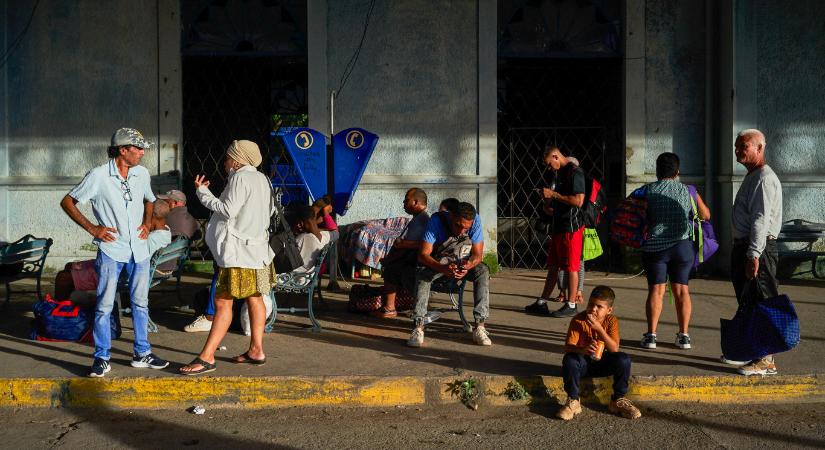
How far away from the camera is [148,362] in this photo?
5867 mm

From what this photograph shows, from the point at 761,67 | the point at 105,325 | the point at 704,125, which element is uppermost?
the point at 761,67

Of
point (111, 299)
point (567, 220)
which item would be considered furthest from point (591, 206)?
point (111, 299)

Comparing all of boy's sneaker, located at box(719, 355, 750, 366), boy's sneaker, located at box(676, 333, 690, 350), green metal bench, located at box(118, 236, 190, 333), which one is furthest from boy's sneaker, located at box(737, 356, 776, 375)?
green metal bench, located at box(118, 236, 190, 333)

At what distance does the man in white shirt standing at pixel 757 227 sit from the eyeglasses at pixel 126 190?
4218 mm

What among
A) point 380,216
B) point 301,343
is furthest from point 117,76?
point 301,343

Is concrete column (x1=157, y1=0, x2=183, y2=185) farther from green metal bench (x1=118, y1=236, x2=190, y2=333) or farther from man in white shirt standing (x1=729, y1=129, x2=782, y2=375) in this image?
man in white shirt standing (x1=729, y1=129, x2=782, y2=375)

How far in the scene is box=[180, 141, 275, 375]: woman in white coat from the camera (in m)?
5.64

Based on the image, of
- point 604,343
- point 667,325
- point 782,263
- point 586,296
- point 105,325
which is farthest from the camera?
point 782,263

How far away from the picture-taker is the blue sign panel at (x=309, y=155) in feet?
29.2

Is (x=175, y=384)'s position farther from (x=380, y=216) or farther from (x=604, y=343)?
(x=380, y=216)

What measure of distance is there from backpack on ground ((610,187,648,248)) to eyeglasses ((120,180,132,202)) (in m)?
3.68

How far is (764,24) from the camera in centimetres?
1051

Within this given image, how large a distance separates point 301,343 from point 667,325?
3277 mm

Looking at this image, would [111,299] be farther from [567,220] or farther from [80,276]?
[567,220]
